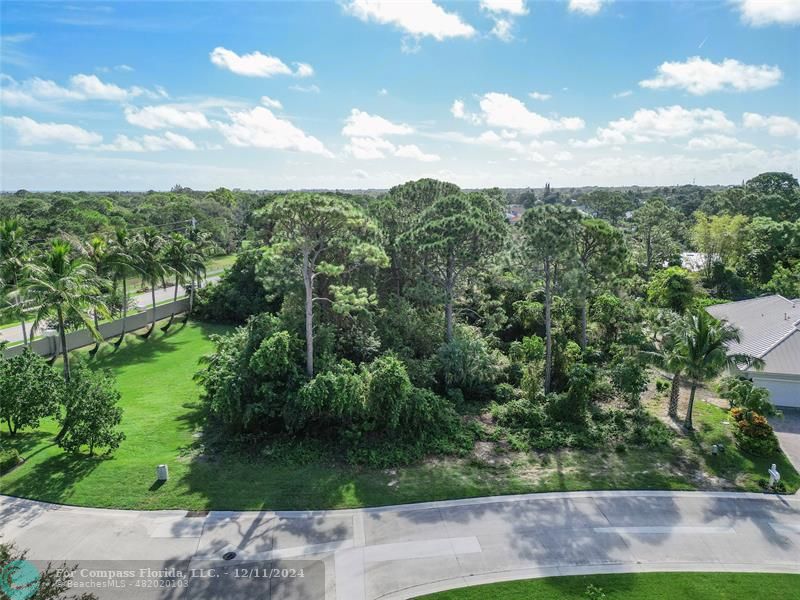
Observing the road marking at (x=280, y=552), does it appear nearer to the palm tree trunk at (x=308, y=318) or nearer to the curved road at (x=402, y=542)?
the curved road at (x=402, y=542)

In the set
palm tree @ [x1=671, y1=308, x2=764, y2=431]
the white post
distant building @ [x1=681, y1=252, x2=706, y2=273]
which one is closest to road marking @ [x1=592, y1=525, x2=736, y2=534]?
the white post

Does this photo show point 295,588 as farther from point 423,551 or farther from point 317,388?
point 317,388

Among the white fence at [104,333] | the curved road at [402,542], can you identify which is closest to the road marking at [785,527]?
the curved road at [402,542]

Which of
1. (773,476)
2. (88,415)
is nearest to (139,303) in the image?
(88,415)

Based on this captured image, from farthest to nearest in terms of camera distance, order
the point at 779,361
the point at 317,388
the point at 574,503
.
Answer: the point at 779,361
the point at 317,388
the point at 574,503

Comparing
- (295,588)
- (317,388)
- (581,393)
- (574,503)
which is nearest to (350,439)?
(317,388)

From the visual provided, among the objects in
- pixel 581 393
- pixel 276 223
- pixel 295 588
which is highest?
pixel 276 223

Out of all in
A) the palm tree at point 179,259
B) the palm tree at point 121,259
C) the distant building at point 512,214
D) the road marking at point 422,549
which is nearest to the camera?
the road marking at point 422,549
